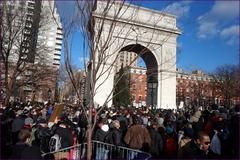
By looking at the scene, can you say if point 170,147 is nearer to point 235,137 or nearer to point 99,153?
point 235,137

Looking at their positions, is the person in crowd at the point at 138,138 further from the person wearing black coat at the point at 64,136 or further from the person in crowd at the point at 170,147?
the person wearing black coat at the point at 64,136

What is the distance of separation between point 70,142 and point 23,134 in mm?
2510

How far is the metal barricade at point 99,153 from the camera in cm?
601

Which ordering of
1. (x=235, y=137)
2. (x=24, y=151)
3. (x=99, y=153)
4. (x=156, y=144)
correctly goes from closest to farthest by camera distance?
(x=24, y=151) < (x=99, y=153) < (x=235, y=137) < (x=156, y=144)

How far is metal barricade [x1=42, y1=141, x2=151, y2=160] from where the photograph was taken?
19.7ft

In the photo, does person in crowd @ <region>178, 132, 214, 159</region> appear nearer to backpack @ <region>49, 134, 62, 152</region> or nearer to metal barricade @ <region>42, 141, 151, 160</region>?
metal barricade @ <region>42, 141, 151, 160</region>

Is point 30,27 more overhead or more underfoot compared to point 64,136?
more overhead

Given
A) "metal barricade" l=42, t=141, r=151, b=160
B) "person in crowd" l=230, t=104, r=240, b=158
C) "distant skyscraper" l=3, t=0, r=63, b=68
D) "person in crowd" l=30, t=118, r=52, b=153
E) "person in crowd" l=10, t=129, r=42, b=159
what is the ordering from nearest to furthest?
1. "person in crowd" l=10, t=129, r=42, b=159
2. "metal barricade" l=42, t=141, r=151, b=160
3. "person in crowd" l=230, t=104, r=240, b=158
4. "person in crowd" l=30, t=118, r=52, b=153
5. "distant skyscraper" l=3, t=0, r=63, b=68

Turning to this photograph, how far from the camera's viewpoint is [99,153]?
6.72m

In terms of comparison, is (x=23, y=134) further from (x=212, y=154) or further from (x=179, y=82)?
(x=179, y=82)

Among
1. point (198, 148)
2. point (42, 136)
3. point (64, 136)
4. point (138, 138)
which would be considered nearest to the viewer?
point (198, 148)

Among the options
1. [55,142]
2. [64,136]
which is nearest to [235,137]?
[64,136]

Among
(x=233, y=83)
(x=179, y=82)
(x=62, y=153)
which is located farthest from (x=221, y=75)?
(x=62, y=153)

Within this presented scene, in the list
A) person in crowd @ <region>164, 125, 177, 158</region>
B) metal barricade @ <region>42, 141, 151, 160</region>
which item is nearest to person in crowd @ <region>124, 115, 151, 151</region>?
person in crowd @ <region>164, 125, 177, 158</region>
